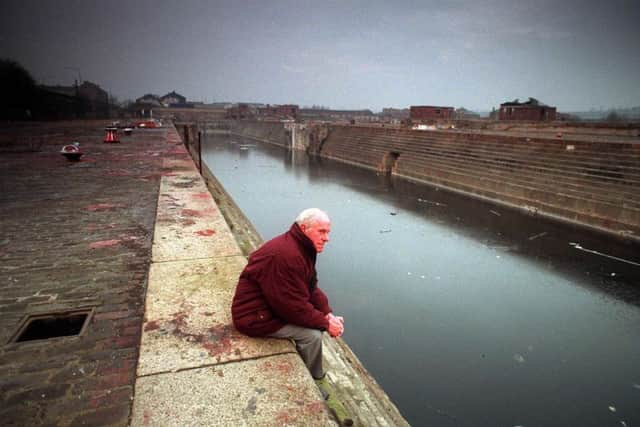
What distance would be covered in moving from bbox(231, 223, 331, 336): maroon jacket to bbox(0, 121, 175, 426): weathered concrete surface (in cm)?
91

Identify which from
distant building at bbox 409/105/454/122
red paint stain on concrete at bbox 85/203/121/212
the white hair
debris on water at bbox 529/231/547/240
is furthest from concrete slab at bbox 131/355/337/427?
distant building at bbox 409/105/454/122

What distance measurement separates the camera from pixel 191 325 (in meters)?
3.18

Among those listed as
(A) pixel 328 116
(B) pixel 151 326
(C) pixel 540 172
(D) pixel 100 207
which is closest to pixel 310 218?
(B) pixel 151 326

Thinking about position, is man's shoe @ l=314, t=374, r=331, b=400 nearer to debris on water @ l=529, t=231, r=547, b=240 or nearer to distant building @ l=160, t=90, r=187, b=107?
debris on water @ l=529, t=231, r=547, b=240

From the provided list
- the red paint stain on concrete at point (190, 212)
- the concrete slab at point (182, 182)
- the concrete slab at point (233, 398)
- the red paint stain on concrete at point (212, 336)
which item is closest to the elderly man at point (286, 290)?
the red paint stain on concrete at point (212, 336)

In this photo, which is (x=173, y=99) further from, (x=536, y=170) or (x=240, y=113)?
(x=536, y=170)

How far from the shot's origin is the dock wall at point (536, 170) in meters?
14.6

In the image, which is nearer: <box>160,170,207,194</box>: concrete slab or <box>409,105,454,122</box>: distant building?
<box>160,170,207,194</box>: concrete slab

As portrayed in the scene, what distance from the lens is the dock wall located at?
576 inches

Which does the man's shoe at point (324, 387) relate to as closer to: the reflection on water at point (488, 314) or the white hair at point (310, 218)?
the white hair at point (310, 218)

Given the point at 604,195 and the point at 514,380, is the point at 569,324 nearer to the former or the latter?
the point at 514,380

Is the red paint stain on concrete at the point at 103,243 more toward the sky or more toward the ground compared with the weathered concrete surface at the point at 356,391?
more toward the sky

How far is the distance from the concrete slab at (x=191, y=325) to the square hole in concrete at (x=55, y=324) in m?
0.58

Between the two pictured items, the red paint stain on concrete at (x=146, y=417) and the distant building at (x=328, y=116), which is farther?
the distant building at (x=328, y=116)
